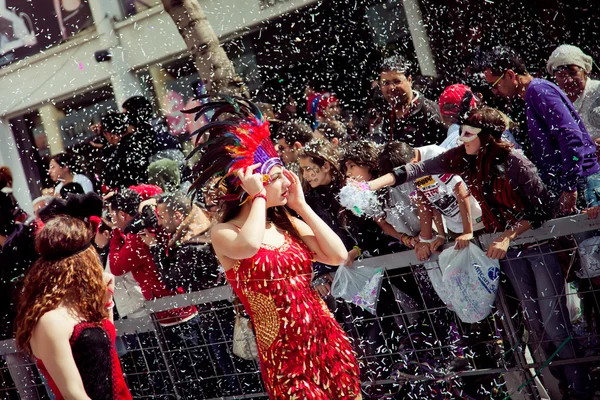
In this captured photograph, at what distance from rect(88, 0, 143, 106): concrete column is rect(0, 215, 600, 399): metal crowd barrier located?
224 inches

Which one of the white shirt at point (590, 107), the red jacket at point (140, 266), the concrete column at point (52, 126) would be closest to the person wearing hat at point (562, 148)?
the white shirt at point (590, 107)

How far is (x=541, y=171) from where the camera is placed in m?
3.94

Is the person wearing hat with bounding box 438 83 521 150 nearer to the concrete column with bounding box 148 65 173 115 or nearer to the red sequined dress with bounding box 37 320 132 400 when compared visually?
the red sequined dress with bounding box 37 320 132 400

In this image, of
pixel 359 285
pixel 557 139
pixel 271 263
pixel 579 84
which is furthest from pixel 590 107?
pixel 271 263

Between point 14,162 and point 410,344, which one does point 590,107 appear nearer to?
point 410,344

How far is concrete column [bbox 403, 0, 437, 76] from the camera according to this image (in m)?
6.50

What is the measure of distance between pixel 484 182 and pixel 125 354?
7.88 ft

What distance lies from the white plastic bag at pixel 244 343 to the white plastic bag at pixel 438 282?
103 centimetres

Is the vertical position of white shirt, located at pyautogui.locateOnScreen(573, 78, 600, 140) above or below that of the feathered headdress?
below

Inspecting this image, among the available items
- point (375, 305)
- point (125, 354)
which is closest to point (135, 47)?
point (125, 354)

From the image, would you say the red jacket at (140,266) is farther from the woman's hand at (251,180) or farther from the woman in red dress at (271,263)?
the woman's hand at (251,180)

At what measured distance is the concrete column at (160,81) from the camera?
924 cm

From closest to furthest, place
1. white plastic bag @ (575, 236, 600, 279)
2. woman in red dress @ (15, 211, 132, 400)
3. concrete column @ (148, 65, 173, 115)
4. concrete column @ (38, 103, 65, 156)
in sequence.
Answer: woman in red dress @ (15, 211, 132, 400) → white plastic bag @ (575, 236, 600, 279) → concrete column @ (148, 65, 173, 115) → concrete column @ (38, 103, 65, 156)

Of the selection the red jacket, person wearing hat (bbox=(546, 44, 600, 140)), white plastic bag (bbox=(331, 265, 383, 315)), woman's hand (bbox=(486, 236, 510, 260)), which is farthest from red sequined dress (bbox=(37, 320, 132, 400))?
person wearing hat (bbox=(546, 44, 600, 140))
